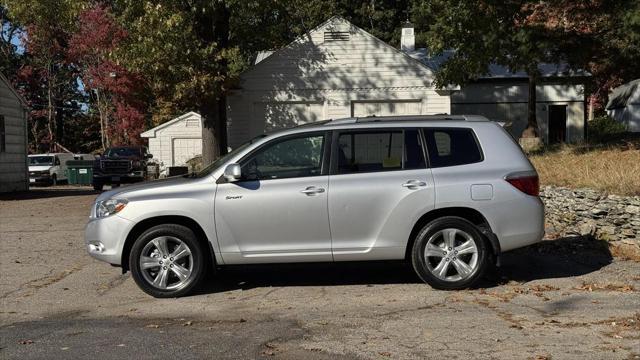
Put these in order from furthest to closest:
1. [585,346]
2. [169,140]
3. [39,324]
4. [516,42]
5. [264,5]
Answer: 1. [169,140]
2. [264,5]
3. [516,42]
4. [39,324]
5. [585,346]

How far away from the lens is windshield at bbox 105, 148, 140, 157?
2714cm

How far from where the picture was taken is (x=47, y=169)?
3444 centimetres

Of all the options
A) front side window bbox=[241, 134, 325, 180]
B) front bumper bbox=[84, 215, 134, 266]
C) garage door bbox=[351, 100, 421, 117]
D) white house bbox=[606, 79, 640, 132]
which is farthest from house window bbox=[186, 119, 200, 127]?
front side window bbox=[241, 134, 325, 180]

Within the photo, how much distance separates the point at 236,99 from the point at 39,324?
14.1 m

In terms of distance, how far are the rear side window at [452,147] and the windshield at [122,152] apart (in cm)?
2158

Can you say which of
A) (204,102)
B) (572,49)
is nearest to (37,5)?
(204,102)

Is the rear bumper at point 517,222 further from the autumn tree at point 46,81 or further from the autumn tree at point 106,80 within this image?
the autumn tree at point 46,81

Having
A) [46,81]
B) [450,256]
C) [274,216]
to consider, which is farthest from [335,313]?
[46,81]

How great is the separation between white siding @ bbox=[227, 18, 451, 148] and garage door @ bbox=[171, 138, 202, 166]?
1436 cm

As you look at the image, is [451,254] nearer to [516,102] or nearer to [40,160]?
[516,102]

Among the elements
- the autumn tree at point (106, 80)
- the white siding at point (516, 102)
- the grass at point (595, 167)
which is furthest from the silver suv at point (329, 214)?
the autumn tree at point (106, 80)

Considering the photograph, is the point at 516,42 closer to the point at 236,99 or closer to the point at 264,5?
the point at 264,5

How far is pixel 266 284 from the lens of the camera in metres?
7.79

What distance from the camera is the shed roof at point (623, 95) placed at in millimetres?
35844
